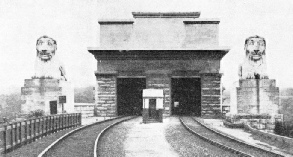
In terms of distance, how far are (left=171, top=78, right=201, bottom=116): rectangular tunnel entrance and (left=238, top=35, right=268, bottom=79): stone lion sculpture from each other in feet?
24.4

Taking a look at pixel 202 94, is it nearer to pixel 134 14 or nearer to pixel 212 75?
pixel 212 75

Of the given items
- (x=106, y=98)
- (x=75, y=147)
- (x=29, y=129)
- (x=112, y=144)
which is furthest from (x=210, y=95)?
(x=75, y=147)

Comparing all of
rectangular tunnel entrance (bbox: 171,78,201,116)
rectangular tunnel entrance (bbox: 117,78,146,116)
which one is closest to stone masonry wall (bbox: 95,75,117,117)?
rectangular tunnel entrance (bbox: 117,78,146,116)

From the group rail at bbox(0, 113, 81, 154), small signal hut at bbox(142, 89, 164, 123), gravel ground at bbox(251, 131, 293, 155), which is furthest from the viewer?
small signal hut at bbox(142, 89, 164, 123)

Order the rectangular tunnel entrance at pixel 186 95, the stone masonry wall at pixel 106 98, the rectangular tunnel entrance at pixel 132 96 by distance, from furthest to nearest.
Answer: the rectangular tunnel entrance at pixel 132 96, the rectangular tunnel entrance at pixel 186 95, the stone masonry wall at pixel 106 98

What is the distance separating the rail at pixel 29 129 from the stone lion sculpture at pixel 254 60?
8578 mm

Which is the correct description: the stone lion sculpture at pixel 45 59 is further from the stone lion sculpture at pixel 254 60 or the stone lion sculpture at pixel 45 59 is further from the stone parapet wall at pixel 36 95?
the stone lion sculpture at pixel 254 60

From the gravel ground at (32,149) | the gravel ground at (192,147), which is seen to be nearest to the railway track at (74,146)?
the gravel ground at (32,149)

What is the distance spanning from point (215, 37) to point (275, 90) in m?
7.90

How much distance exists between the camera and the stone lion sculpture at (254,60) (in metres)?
20.9

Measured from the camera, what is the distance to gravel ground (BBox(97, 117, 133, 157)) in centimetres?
1074

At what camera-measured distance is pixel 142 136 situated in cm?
1473

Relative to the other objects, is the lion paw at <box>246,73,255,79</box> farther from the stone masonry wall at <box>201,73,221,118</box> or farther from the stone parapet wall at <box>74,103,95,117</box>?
the stone parapet wall at <box>74,103,95,117</box>

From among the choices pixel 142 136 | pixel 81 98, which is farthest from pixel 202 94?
pixel 81 98
